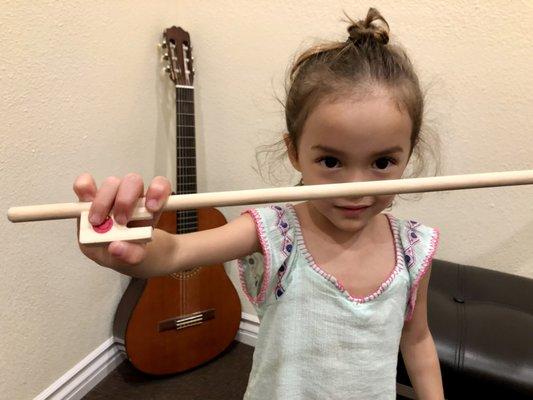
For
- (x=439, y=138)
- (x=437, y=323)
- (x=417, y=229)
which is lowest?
(x=437, y=323)

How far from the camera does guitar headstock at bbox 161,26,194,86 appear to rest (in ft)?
3.53

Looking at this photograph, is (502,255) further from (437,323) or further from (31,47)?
(31,47)

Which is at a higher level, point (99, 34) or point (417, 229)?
point (99, 34)

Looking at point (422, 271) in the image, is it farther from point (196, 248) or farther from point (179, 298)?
point (179, 298)

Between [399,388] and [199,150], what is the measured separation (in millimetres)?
813

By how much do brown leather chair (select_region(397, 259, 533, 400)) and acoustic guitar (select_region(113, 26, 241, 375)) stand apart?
0.60 meters

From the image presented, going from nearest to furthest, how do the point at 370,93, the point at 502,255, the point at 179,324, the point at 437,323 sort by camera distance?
the point at 370,93, the point at 437,323, the point at 502,255, the point at 179,324

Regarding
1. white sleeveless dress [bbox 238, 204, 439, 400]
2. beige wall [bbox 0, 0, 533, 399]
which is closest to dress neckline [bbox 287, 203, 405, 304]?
white sleeveless dress [bbox 238, 204, 439, 400]

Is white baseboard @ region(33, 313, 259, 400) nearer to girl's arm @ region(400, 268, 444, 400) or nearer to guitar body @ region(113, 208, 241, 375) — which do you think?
guitar body @ region(113, 208, 241, 375)

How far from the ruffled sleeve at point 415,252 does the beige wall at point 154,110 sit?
1.43 ft

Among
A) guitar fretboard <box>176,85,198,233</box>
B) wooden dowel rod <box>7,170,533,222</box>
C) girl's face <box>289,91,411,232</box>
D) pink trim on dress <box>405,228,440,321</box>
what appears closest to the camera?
wooden dowel rod <box>7,170,533,222</box>

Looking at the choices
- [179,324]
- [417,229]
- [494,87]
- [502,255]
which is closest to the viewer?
[417,229]

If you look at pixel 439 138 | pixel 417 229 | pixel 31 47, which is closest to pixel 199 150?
pixel 31 47

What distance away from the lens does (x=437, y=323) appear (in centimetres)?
79
